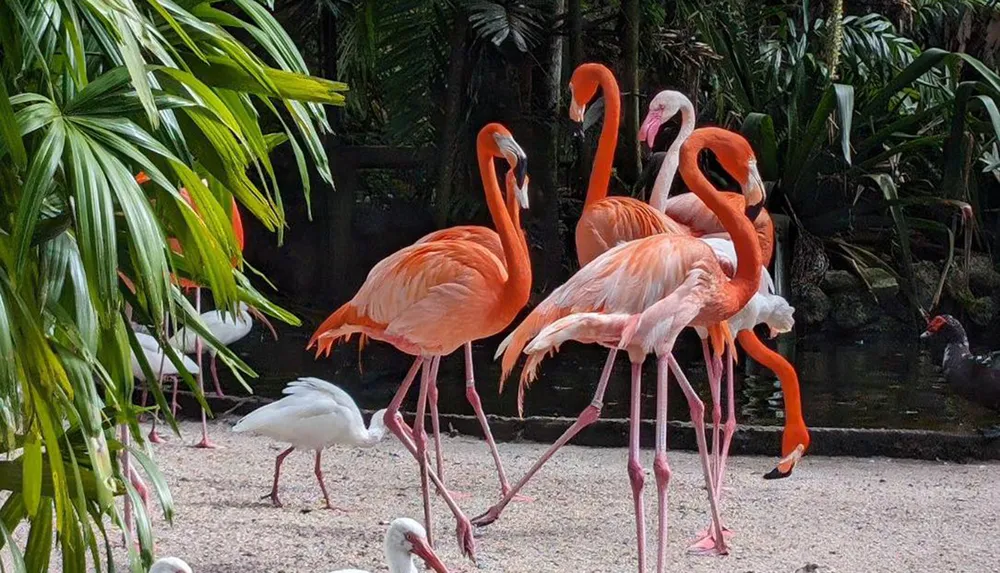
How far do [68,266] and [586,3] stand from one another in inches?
343

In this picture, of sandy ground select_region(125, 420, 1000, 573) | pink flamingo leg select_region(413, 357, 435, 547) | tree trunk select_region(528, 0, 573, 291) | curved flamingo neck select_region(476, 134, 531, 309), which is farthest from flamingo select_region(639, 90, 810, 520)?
tree trunk select_region(528, 0, 573, 291)

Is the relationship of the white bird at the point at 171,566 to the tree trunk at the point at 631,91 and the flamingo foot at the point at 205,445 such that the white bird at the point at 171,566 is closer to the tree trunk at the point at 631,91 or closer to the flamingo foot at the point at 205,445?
the flamingo foot at the point at 205,445

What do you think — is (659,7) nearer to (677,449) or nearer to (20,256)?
(677,449)

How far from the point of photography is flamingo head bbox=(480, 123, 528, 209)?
4.41 m

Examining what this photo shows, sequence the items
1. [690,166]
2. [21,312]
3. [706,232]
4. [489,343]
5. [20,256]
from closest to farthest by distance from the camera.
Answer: [20,256] → [21,312] → [690,166] → [706,232] → [489,343]

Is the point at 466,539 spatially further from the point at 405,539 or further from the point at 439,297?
the point at 405,539

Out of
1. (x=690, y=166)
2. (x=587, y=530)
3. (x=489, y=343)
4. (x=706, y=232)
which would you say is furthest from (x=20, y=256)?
(x=489, y=343)

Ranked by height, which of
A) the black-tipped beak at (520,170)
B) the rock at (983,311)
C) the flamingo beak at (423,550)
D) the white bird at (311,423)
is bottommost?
the flamingo beak at (423,550)

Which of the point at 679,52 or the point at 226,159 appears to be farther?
the point at 679,52

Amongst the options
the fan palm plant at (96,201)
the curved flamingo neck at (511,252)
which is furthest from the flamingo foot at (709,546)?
the fan palm plant at (96,201)

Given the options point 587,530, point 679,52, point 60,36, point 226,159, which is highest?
point 679,52

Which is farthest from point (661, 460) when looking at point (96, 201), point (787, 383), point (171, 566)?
point (96, 201)

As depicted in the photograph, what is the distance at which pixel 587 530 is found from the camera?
4234mm

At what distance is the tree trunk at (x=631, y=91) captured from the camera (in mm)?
8945
